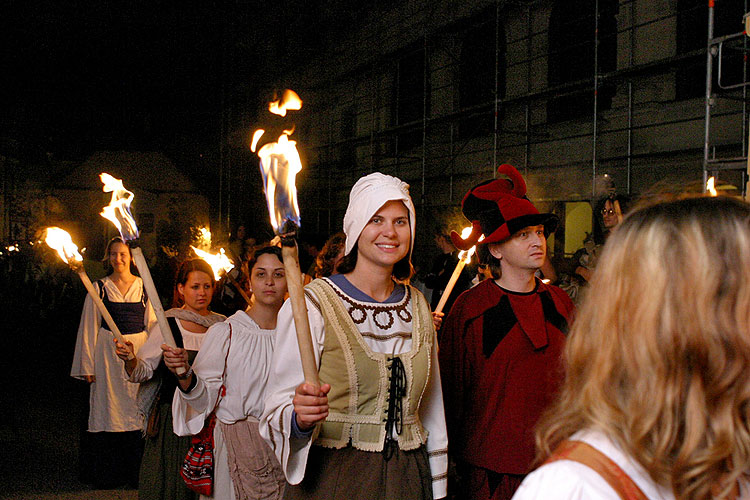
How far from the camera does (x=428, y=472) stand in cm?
253

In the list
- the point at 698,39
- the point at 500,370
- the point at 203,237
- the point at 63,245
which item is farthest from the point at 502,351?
the point at 203,237

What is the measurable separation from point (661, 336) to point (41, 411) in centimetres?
923

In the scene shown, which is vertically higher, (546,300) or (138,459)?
(546,300)

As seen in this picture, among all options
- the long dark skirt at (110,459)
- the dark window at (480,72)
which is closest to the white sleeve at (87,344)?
the long dark skirt at (110,459)

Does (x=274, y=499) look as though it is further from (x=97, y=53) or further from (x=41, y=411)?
(x=97, y=53)

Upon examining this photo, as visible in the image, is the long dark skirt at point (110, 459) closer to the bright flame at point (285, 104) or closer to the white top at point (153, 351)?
the white top at point (153, 351)

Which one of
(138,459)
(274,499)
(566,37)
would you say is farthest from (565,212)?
(274,499)

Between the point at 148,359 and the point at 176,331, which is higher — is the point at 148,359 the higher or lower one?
the lower one

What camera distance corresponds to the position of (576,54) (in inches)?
413

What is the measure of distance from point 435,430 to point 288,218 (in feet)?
4.16

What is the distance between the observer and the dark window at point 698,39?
7891 mm

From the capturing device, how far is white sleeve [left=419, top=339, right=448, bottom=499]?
258 cm

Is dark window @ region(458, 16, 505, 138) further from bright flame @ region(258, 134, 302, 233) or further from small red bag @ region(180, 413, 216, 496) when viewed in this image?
bright flame @ region(258, 134, 302, 233)

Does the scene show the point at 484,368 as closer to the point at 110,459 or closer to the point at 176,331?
the point at 176,331
